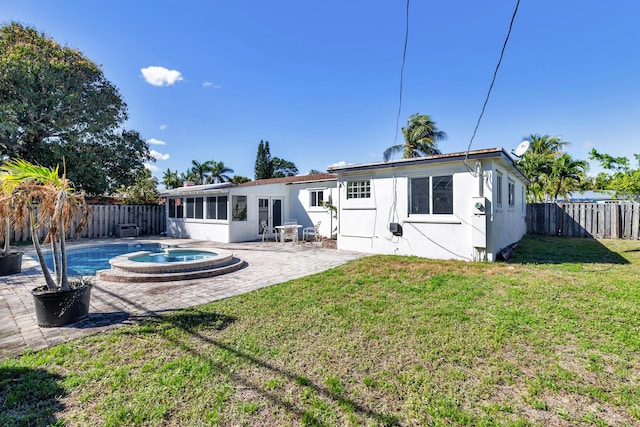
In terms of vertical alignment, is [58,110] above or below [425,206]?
above

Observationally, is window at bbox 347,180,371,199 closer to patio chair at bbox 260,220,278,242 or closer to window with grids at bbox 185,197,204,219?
patio chair at bbox 260,220,278,242

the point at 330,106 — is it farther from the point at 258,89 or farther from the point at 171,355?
the point at 171,355

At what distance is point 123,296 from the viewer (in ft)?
18.6

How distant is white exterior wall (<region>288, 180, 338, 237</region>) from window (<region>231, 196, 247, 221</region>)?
10.3 ft

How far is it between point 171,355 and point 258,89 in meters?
15.6

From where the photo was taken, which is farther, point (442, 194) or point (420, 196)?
point (420, 196)

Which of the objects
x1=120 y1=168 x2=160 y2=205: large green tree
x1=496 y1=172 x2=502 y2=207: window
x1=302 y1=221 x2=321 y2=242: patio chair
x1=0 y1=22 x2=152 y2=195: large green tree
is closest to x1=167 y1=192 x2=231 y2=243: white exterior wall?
x1=302 y1=221 x2=321 y2=242: patio chair

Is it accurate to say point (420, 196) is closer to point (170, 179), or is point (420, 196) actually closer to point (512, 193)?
point (512, 193)

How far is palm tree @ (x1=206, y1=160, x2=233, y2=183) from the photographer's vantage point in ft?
125

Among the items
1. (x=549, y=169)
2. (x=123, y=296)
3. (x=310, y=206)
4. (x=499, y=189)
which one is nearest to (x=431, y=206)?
(x=499, y=189)

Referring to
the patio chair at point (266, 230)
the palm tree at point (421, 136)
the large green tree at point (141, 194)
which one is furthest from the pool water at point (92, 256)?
the palm tree at point (421, 136)

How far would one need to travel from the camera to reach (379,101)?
15.3m

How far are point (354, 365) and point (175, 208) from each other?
57.8 feet

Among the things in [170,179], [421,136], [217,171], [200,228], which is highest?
[421,136]
